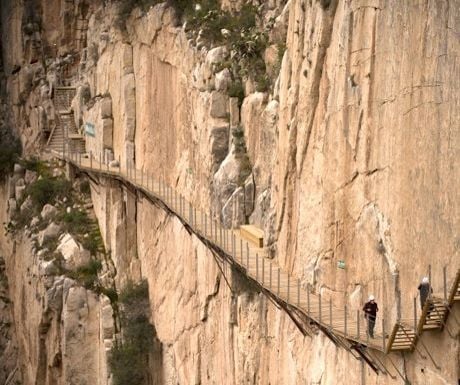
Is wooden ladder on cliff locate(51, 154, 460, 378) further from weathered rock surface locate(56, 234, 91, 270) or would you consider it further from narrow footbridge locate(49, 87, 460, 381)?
weathered rock surface locate(56, 234, 91, 270)

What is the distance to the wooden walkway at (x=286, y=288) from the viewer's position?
22.4 m

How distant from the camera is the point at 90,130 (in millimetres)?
55281

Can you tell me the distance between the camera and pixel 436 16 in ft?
74.3

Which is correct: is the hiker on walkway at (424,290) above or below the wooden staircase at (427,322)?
above

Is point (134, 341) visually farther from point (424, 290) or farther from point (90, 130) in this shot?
point (424, 290)

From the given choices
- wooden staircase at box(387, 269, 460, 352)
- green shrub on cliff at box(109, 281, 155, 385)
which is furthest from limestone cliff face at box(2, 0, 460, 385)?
green shrub on cliff at box(109, 281, 155, 385)

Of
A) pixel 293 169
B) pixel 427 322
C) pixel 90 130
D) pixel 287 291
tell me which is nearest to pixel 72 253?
pixel 90 130

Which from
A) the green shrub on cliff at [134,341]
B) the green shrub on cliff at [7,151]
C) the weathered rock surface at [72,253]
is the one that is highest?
the green shrub on cliff at [7,151]

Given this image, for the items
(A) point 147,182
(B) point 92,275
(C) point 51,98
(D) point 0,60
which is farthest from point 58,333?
(D) point 0,60

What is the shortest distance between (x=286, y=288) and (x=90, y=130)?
27.4 meters

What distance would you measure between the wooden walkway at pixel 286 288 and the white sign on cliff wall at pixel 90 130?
8.17m

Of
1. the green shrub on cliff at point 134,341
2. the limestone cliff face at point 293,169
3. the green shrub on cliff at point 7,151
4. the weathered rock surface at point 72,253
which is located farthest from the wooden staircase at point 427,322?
the green shrub on cliff at point 7,151

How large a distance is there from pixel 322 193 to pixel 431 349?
23.6ft

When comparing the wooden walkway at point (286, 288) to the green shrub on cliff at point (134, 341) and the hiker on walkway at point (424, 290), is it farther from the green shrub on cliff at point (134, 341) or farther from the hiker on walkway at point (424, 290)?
the green shrub on cliff at point (134, 341)
